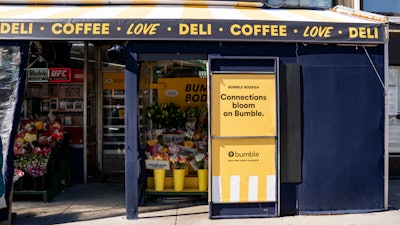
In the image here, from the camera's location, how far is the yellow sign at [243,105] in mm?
6336

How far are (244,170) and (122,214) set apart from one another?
6.65 feet

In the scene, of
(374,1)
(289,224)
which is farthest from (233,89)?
(374,1)

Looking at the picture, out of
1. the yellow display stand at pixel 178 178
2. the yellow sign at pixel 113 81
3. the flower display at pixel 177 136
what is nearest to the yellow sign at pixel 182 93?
the flower display at pixel 177 136

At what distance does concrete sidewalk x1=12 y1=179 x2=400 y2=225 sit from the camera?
20.4 ft

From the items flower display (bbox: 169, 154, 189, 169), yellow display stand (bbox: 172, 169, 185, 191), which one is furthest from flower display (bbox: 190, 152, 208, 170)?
yellow display stand (bbox: 172, 169, 185, 191)

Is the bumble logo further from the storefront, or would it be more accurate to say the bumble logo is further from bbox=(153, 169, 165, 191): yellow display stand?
bbox=(153, 169, 165, 191): yellow display stand

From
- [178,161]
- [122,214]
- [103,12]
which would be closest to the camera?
Result: [122,214]

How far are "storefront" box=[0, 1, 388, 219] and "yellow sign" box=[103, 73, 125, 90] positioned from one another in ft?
9.02

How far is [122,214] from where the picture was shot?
6.64 meters

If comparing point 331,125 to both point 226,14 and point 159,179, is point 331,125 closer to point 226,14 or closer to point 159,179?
point 226,14

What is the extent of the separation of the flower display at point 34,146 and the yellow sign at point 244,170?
3.04m

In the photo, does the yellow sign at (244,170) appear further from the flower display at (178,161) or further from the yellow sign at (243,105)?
the flower display at (178,161)

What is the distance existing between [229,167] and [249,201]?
59 centimetres

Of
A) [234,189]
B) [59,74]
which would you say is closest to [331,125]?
[234,189]
